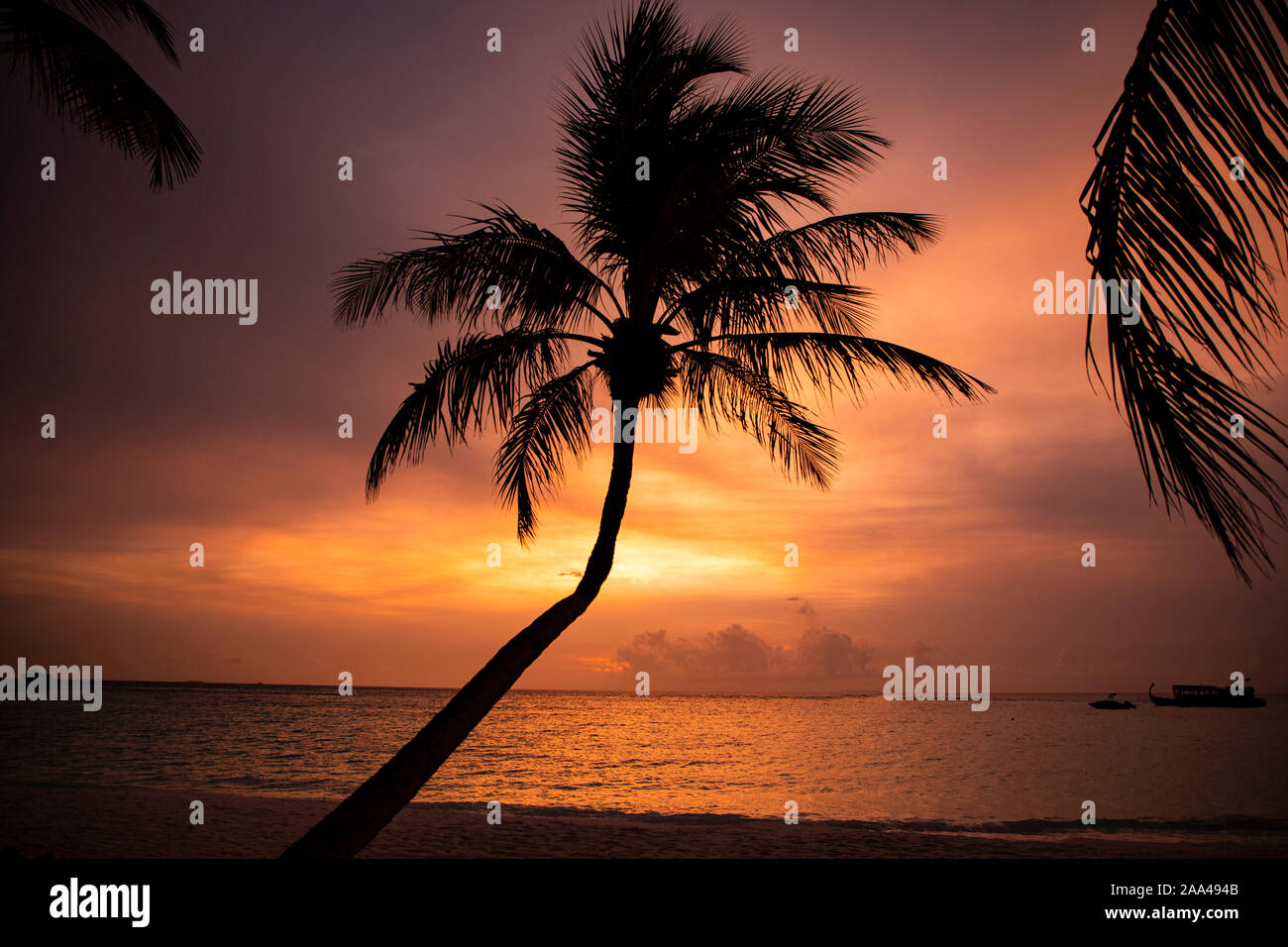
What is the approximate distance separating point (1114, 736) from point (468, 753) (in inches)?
1386

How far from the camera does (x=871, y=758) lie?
31.0 m

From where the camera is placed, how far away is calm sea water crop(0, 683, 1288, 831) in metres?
19.7

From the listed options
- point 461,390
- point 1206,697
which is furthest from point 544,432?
point 1206,697

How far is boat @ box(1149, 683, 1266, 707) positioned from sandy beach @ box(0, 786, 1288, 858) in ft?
159

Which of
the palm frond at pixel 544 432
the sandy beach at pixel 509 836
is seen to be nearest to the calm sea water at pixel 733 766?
the sandy beach at pixel 509 836

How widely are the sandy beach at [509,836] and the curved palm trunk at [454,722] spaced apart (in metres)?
7.62

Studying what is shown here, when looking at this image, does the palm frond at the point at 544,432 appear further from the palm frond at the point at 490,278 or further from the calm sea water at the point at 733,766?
the calm sea water at the point at 733,766

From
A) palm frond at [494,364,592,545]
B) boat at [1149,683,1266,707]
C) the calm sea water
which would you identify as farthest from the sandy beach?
boat at [1149,683,1266,707]

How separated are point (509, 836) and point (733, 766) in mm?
16454

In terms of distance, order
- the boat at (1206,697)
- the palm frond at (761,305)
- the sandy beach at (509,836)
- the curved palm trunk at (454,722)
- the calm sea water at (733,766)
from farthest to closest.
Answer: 1. the boat at (1206,697)
2. the calm sea water at (733,766)
3. the sandy beach at (509,836)
4. the palm frond at (761,305)
5. the curved palm trunk at (454,722)

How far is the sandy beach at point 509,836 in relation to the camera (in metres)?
11.9

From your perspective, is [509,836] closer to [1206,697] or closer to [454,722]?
[454,722]
